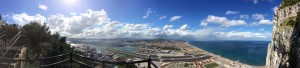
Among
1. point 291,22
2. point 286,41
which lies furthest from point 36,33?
point 291,22

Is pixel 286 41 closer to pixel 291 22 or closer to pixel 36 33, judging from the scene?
pixel 291 22

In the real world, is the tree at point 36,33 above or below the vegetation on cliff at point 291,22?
below

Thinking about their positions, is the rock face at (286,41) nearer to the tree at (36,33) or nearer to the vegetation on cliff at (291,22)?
the vegetation on cliff at (291,22)

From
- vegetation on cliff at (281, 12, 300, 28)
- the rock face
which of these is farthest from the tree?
vegetation on cliff at (281, 12, 300, 28)

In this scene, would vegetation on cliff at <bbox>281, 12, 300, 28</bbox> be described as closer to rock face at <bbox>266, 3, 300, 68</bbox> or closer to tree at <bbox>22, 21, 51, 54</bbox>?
rock face at <bbox>266, 3, 300, 68</bbox>

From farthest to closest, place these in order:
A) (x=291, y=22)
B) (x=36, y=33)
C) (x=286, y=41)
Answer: (x=291, y=22)
(x=286, y=41)
(x=36, y=33)

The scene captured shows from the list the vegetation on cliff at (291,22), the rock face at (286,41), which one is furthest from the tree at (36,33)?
the vegetation on cliff at (291,22)

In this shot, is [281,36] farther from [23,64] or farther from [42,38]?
[23,64]

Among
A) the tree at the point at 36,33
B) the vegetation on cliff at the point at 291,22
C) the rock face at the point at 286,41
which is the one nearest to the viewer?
the tree at the point at 36,33

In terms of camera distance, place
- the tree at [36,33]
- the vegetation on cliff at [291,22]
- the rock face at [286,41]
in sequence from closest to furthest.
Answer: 1. the tree at [36,33]
2. the rock face at [286,41]
3. the vegetation on cliff at [291,22]

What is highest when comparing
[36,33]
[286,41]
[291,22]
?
[291,22]
